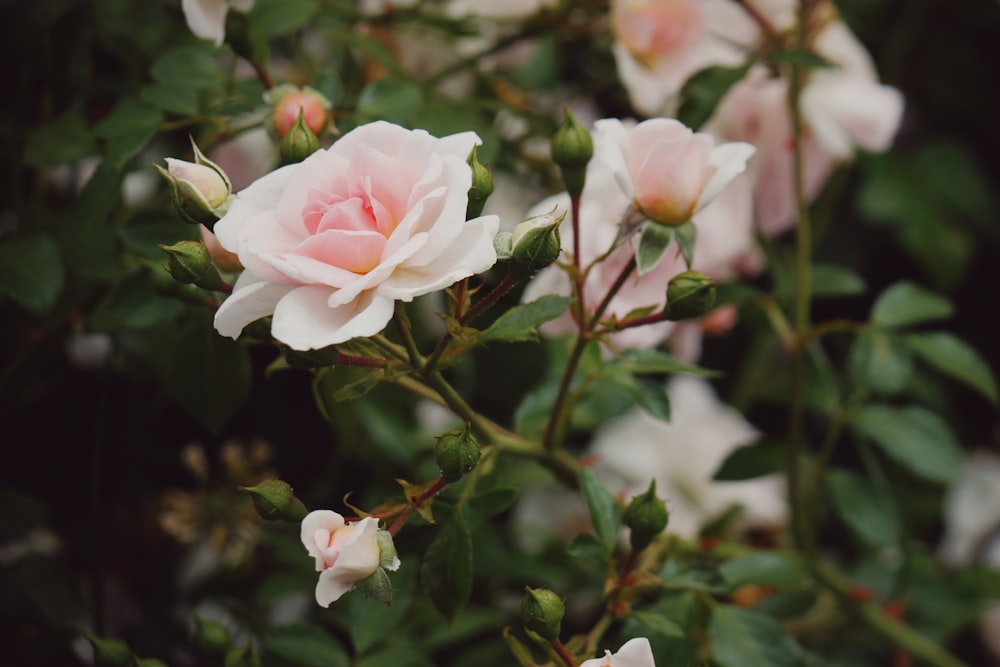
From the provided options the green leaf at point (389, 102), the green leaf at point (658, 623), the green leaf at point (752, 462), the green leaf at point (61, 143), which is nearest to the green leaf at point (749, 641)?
the green leaf at point (658, 623)

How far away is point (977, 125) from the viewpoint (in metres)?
1.34

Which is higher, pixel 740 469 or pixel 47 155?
pixel 47 155

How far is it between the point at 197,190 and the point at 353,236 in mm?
82

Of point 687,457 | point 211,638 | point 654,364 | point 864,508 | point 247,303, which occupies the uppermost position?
point 247,303

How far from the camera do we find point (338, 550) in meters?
0.40

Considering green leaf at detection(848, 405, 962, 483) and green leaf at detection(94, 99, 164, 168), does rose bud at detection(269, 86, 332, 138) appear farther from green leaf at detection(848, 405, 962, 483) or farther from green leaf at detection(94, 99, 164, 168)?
green leaf at detection(848, 405, 962, 483)

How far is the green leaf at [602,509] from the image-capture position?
536 millimetres

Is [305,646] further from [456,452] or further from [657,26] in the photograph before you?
[657,26]

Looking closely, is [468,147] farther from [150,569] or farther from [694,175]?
[150,569]

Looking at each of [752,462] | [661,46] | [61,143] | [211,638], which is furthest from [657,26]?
[211,638]

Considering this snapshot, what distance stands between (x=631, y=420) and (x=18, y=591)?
24.2 inches

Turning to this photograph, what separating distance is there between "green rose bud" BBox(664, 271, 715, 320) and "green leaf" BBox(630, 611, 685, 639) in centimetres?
16

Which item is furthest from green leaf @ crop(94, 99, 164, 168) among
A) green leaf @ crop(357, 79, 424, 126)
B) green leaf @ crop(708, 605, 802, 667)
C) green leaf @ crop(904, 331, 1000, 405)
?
green leaf @ crop(904, 331, 1000, 405)

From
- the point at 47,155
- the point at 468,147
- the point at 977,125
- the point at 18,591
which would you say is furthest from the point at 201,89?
the point at 977,125
